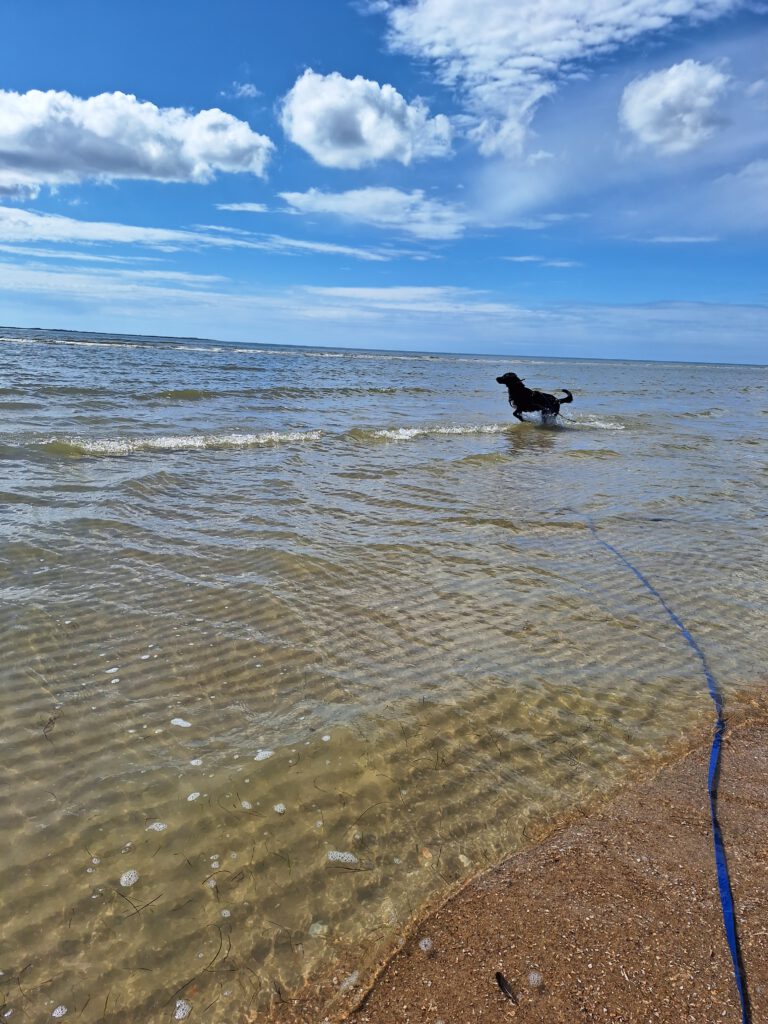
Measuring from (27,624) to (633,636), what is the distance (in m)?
4.14

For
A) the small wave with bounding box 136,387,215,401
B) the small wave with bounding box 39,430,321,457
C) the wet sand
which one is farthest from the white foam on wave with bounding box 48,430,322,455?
the wet sand

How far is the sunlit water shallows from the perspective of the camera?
2.06m

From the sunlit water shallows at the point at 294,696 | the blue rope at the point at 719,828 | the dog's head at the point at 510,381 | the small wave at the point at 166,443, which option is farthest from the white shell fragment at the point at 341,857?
the dog's head at the point at 510,381

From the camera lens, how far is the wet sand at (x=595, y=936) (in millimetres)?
1757

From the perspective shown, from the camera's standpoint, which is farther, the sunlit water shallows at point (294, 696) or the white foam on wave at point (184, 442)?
the white foam on wave at point (184, 442)

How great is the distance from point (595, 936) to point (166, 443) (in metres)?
10.3

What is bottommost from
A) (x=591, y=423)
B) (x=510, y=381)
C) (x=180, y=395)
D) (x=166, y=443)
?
(x=166, y=443)

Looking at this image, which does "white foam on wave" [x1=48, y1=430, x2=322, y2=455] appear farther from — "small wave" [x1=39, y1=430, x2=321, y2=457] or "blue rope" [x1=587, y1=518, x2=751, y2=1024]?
"blue rope" [x1=587, y1=518, x2=751, y2=1024]

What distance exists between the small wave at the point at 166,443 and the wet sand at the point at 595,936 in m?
9.23

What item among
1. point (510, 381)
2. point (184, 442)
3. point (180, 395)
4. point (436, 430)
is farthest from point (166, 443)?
point (510, 381)

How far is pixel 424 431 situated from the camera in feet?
47.4

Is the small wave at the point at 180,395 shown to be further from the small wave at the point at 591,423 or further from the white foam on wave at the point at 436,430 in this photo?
the small wave at the point at 591,423

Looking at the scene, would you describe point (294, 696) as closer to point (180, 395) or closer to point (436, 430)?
point (436, 430)

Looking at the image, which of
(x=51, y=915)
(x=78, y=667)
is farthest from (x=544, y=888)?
(x=78, y=667)
